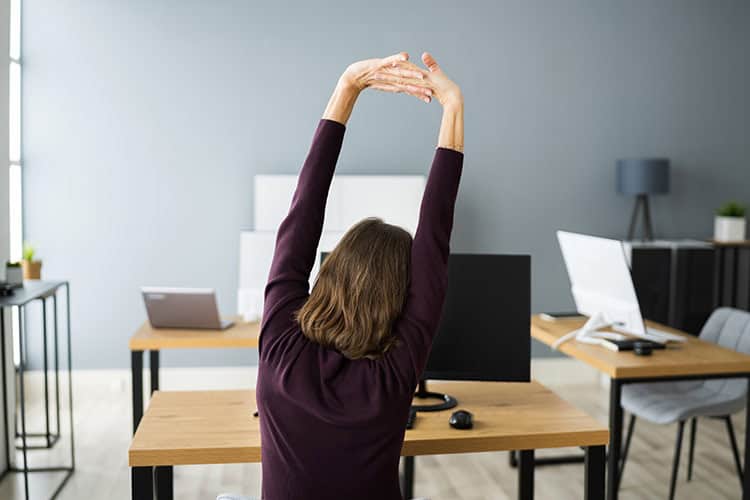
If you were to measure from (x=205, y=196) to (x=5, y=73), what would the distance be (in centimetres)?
174

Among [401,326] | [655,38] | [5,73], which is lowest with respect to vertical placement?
[401,326]

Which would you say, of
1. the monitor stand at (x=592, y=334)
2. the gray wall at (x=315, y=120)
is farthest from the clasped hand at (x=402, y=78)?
the gray wall at (x=315, y=120)

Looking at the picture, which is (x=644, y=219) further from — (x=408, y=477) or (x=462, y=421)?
(x=462, y=421)

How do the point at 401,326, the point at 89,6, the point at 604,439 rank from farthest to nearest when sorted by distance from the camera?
the point at 89,6
the point at 604,439
the point at 401,326

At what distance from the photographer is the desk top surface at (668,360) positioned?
10.0 ft

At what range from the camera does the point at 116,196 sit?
527cm

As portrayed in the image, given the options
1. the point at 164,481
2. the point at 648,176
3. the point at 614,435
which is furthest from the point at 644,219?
the point at 164,481

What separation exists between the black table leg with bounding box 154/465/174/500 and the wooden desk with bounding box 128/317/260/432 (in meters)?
1.13

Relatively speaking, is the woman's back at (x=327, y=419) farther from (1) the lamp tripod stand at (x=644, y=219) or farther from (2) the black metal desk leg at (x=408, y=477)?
(1) the lamp tripod stand at (x=644, y=219)

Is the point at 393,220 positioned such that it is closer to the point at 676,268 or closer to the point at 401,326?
the point at 676,268

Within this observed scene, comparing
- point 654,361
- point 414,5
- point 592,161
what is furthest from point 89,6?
point 654,361

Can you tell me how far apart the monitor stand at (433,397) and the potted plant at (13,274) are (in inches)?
79.0

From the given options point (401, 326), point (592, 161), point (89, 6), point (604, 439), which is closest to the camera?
point (401, 326)

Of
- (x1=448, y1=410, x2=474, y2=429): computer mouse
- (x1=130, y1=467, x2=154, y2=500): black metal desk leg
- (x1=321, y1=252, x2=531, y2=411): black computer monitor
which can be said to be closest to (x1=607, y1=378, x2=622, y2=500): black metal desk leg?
(x1=321, y1=252, x2=531, y2=411): black computer monitor
